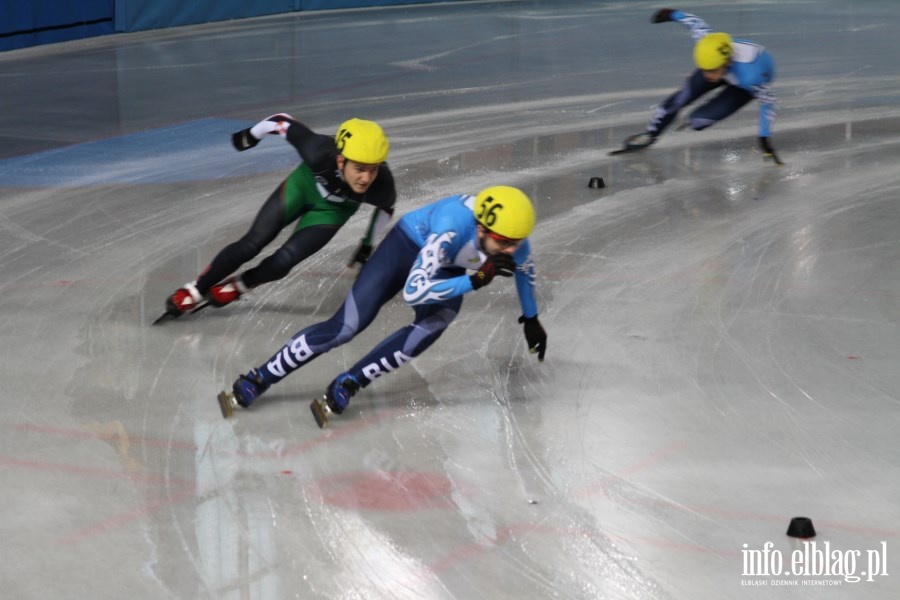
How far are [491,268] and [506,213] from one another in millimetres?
224

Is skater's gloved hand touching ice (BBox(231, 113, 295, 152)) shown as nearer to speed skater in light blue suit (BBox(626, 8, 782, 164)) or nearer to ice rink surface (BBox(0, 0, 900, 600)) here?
ice rink surface (BBox(0, 0, 900, 600))

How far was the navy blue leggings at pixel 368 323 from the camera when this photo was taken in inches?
191

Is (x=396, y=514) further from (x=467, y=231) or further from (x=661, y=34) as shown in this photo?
(x=661, y=34)

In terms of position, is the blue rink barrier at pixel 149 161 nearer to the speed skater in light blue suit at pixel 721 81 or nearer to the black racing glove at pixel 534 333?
the speed skater in light blue suit at pixel 721 81

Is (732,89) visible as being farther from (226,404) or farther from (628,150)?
(226,404)

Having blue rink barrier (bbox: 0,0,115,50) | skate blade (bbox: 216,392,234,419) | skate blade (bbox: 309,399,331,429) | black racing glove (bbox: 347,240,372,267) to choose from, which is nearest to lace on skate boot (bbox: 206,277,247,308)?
black racing glove (bbox: 347,240,372,267)

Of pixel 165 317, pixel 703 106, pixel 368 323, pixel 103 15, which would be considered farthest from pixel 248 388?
pixel 103 15

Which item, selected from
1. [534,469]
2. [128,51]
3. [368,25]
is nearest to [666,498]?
[534,469]

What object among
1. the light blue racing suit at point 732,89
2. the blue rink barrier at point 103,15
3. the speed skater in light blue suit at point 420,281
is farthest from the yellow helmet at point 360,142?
the blue rink barrier at point 103,15

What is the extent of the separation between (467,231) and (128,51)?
11.2 m

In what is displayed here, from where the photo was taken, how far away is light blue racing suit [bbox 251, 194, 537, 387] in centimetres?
476

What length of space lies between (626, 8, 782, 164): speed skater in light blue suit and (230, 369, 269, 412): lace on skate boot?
5.49 m

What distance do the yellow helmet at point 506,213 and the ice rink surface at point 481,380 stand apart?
919 millimetres

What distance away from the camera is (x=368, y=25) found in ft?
59.8
